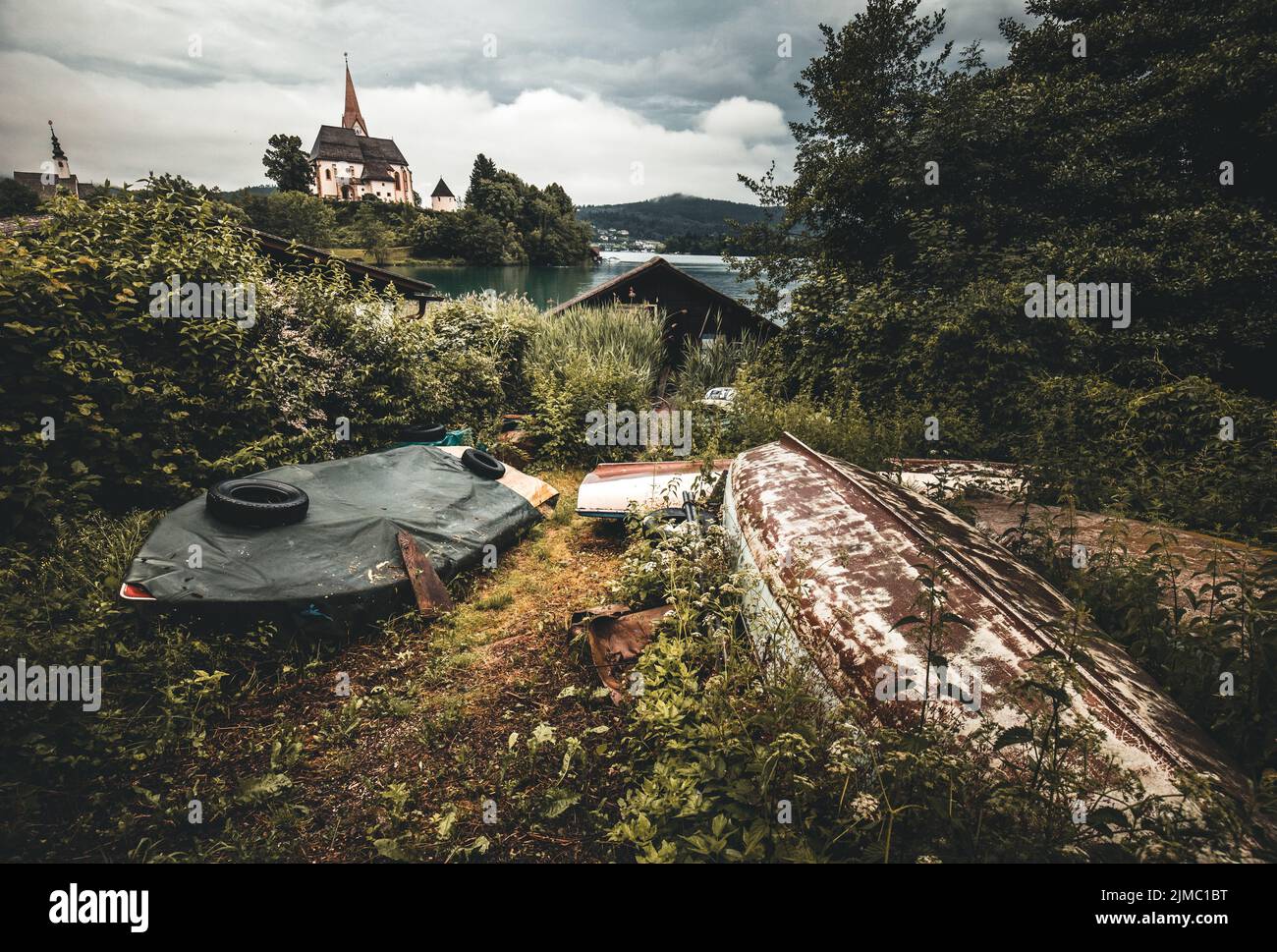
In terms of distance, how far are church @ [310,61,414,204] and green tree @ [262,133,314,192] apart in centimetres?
1586

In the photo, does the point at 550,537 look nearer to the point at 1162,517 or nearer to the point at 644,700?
the point at 644,700

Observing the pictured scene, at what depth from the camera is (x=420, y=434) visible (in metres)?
7.11

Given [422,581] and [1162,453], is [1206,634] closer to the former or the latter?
[1162,453]

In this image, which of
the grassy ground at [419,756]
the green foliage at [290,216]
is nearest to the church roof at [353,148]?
the green foliage at [290,216]

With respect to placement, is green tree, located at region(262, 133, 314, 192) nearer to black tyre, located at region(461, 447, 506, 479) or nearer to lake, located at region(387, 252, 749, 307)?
lake, located at region(387, 252, 749, 307)

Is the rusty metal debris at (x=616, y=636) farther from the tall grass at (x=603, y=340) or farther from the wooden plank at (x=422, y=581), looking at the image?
the tall grass at (x=603, y=340)

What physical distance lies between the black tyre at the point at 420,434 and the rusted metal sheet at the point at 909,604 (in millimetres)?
4768

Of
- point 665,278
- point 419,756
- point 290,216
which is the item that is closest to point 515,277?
point 290,216

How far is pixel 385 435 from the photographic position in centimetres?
708

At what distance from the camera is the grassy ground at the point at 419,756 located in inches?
103

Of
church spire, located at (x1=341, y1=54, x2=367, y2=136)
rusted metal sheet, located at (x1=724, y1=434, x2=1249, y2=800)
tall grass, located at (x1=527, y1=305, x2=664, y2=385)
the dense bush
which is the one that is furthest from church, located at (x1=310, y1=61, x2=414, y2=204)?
rusted metal sheet, located at (x1=724, y1=434, x2=1249, y2=800)

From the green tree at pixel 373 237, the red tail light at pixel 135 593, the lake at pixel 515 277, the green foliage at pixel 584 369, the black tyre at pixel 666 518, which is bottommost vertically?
the red tail light at pixel 135 593
